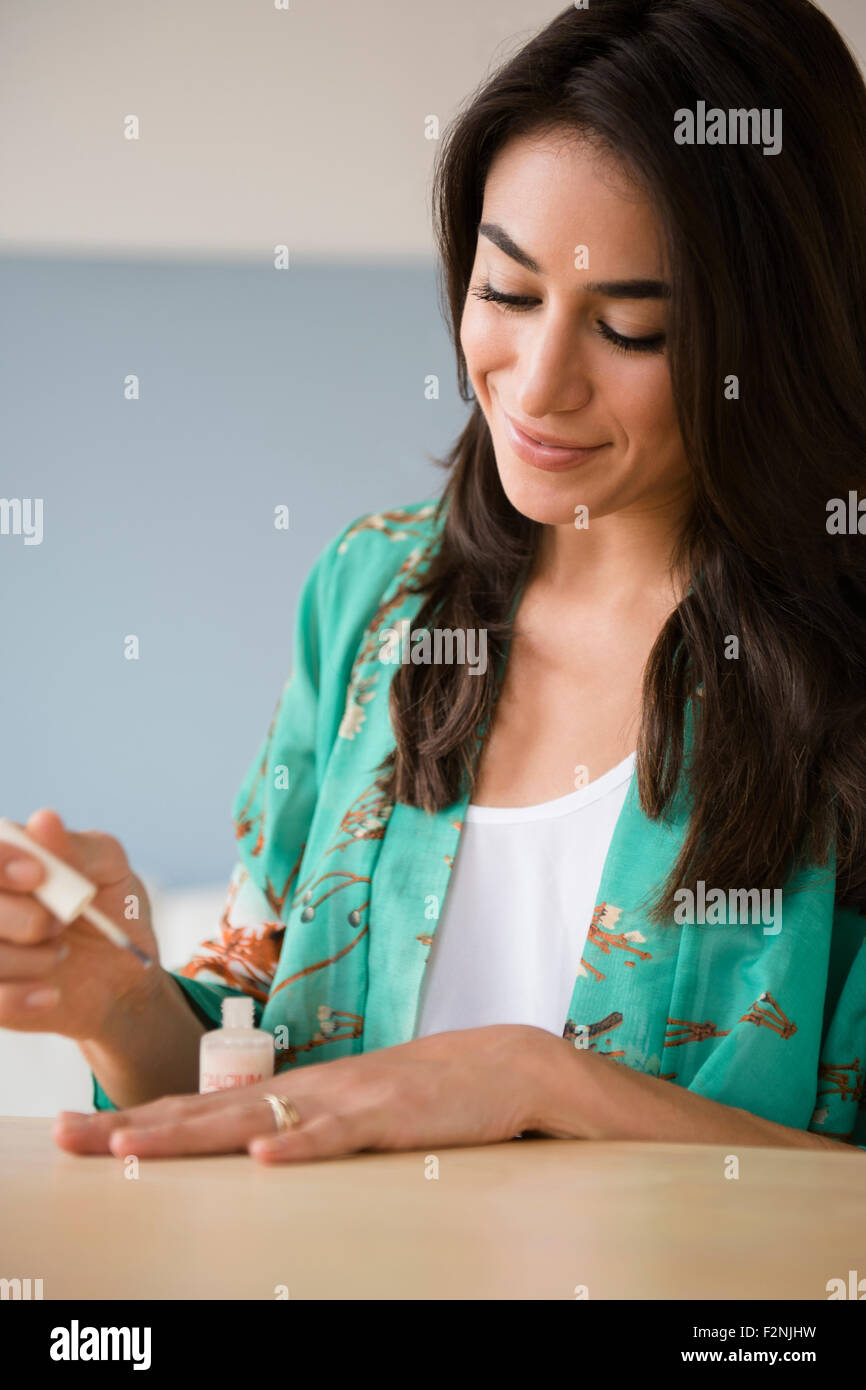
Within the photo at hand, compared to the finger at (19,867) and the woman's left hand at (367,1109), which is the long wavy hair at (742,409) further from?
the finger at (19,867)

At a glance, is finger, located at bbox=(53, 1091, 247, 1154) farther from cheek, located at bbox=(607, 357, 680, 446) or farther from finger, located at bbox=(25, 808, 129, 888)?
cheek, located at bbox=(607, 357, 680, 446)

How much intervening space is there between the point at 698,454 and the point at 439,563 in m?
0.34

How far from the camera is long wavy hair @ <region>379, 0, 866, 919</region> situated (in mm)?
1028

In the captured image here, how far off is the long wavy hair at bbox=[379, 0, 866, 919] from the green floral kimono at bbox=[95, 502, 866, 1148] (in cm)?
4

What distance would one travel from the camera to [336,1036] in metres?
1.13

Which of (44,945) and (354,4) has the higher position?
(354,4)

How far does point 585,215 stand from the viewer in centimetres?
100

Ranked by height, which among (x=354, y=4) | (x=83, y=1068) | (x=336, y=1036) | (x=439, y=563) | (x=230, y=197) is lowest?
(x=83, y=1068)

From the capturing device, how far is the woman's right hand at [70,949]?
31.4 inches

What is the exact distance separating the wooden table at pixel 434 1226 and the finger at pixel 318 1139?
0.01 m

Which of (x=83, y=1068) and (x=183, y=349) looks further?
(x=183, y=349)

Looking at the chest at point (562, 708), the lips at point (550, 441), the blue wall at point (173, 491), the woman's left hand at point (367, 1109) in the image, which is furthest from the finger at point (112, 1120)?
the blue wall at point (173, 491)
